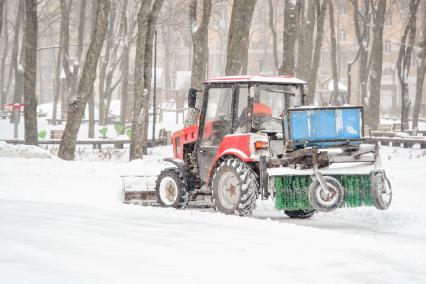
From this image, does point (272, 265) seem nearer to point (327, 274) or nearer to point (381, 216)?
point (327, 274)

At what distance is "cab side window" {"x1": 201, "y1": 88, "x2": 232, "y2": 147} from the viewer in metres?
12.6

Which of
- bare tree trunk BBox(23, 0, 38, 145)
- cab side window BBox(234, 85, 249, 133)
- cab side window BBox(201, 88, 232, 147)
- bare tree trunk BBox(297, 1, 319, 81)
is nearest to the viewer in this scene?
cab side window BBox(234, 85, 249, 133)

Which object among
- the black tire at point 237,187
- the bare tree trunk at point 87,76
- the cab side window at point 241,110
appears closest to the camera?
the black tire at point 237,187

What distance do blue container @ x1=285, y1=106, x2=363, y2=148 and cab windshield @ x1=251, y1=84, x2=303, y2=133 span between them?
2.38 ft

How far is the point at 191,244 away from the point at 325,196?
325 cm

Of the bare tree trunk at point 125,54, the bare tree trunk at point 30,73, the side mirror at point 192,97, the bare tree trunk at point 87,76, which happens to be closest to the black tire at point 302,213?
the side mirror at point 192,97

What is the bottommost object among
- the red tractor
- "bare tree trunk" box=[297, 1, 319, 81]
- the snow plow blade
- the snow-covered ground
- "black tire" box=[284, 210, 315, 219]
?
"black tire" box=[284, 210, 315, 219]

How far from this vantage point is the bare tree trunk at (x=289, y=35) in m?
23.8

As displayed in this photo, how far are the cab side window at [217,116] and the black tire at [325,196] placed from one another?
6.52 ft

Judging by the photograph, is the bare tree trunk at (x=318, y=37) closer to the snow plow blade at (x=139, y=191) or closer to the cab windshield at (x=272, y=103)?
the snow plow blade at (x=139, y=191)

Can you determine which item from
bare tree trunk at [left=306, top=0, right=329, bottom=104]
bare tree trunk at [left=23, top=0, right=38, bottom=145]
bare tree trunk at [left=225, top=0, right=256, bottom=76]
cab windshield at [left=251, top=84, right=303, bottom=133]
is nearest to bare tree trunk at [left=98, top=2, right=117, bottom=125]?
bare tree trunk at [left=306, top=0, right=329, bottom=104]

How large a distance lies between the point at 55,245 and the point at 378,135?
3046 centimetres

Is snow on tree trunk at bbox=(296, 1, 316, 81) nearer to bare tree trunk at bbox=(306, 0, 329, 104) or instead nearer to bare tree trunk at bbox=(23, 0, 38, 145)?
bare tree trunk at bbox=(306, 0, 329, 104)

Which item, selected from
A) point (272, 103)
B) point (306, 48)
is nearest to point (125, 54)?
point (306, 48)
